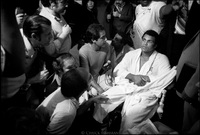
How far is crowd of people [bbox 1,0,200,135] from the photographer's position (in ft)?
4.97

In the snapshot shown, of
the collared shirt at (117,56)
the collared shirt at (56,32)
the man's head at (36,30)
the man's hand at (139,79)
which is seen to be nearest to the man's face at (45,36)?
the man's head at (36,30)

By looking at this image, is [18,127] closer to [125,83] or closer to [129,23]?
[125,83]

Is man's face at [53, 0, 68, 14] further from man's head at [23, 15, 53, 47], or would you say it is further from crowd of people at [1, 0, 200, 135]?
man's head at [23, 15, 53, 47]

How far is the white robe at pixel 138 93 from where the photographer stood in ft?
7.82

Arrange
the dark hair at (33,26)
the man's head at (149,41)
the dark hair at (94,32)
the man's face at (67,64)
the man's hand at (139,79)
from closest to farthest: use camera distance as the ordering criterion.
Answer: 1. the dark hair at (33,26)
2. the man's face at (67,64)
3. the man's hand at (139,79)
4. the man's head at (149,41)
5. the dark hair at (94,32)

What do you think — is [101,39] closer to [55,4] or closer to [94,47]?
[94,47]

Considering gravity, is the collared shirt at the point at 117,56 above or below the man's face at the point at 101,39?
below

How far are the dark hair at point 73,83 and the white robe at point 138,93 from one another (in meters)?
0.67

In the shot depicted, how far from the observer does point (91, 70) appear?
313 centimetres

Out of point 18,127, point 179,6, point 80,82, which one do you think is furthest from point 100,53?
point 18,127

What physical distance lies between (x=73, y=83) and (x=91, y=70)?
1247 mm

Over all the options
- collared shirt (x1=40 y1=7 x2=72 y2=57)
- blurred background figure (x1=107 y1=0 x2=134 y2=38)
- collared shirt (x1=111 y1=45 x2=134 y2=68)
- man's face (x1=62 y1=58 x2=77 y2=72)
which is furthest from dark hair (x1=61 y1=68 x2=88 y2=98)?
blurred background figure (x1=107 y1=0 x2=134 y2=38)

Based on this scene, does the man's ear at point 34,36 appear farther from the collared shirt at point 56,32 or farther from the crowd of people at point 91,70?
the collared shirt at point 56,32

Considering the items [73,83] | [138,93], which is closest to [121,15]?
[138,93]
